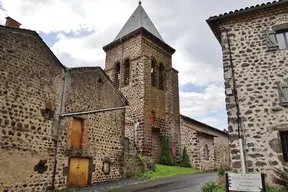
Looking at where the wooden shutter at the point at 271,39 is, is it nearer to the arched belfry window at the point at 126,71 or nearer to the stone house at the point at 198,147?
the stone house at the point at 198,147

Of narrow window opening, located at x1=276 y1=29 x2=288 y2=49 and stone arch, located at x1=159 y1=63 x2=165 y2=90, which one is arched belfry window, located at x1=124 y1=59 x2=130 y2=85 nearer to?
stone arch, located at x1=159 y1=63 x2=165 y2=90

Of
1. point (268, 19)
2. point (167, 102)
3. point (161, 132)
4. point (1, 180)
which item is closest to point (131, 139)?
point (161, 132)

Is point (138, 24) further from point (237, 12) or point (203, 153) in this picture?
point (237, 12)

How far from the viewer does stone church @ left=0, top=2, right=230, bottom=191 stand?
8867mm

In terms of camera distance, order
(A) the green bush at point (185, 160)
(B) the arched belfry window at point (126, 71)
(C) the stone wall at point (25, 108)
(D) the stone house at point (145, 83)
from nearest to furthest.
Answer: (C) the stone wall at point (25, 108) < (D) the stone house at point (145, 83) < (A) the green bush at point (185, 160) < (B) the arched belfry window at point (126, 71)

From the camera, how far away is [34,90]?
9.73 m

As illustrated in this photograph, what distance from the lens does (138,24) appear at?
2162 cm

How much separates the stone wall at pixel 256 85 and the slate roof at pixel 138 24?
1226cm

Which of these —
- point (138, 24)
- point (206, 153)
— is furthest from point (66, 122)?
point (138, 24)

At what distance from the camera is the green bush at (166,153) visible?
58.6 feet

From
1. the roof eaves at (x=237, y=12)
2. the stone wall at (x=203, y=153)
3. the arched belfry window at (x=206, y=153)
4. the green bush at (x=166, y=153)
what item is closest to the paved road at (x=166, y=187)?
the green bush at (x=166, y=153)

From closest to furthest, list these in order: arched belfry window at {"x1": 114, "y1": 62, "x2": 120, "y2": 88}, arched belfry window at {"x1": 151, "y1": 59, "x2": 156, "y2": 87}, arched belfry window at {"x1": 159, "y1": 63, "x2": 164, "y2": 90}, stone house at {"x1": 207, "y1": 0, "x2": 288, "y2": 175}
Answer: stone house at {"x1": 207, "y1": 0, "x2": 288, "y2": 175} → arched belfry window at {"x1": 151, "y1": 59, "x2": 156, "y2": 87} → arched belfry window at {"x1": 159, "y1": 63, "x2": 164, "y2": 90} → arched belfry window at {"x1": 114, "y1": 62, "x2": 120, "y2": 88}

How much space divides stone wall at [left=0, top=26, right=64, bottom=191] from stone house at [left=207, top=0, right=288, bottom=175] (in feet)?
23.1

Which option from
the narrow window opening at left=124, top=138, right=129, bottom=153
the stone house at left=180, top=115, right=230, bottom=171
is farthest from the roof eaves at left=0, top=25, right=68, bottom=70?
the stone house at left=180, top=115, right=230, bottom=171
